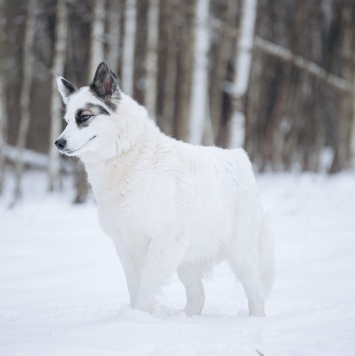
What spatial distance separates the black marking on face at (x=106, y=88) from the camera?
4.11 m

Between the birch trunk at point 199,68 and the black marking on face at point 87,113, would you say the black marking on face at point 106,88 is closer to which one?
the black marking on face at point 87,113

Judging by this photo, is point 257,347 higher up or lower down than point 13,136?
higher up

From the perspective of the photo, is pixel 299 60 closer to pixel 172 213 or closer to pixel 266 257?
pixel 266 257

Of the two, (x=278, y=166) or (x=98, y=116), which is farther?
(x=278, y=166)

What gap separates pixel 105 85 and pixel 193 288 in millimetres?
1935

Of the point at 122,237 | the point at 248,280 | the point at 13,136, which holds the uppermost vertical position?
the point at 122,237

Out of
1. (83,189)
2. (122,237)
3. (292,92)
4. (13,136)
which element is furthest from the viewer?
(292,92)

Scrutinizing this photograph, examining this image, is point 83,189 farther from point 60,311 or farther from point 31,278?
point 60,311

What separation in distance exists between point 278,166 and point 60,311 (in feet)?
47.2

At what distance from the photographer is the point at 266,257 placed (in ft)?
15.6

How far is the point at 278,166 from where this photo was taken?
1803 cm

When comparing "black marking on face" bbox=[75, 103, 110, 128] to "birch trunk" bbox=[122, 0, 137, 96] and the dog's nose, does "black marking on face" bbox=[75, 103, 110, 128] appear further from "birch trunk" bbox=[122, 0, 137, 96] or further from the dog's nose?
"birch trunk" bbox=[122, 0, 137, 96]

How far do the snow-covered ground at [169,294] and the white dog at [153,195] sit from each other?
37 centimetres

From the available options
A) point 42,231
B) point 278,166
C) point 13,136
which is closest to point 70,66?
point 13,136
